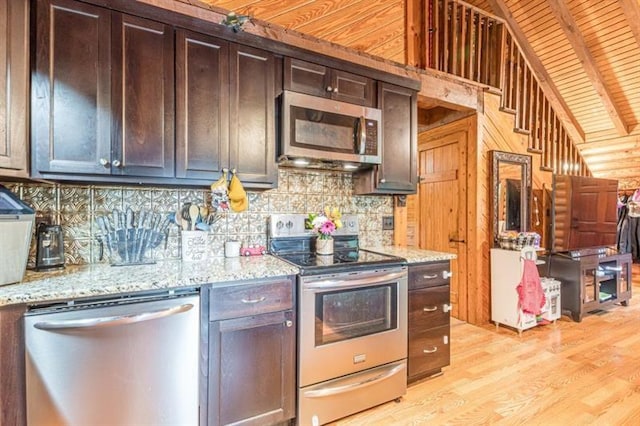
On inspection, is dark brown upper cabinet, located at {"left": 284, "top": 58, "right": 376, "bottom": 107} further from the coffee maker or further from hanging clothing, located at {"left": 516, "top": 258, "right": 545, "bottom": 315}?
hanging clothing, located at {"left": 516, "top": 258, "right": 545, "bottom": 315}

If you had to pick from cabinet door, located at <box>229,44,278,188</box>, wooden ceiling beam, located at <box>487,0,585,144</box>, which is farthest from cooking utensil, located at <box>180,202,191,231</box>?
wooden ceiling beam, located at <box>487,0,585,144</box>

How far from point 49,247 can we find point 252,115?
1.34m

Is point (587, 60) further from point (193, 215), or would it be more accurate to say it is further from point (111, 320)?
point (111, 320)

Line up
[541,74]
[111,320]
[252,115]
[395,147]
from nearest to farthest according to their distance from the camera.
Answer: [111,320] < [252,115] < [395,147] < [541,74]

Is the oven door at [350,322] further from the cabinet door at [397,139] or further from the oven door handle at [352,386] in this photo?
the cabinet door at [397,139]

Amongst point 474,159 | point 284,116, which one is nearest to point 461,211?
point 474,159

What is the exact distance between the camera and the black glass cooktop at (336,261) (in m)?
1.86

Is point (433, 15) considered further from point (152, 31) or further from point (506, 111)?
point (152, 31)

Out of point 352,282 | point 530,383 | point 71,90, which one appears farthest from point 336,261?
point 530,383

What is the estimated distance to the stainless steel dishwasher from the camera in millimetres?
1328

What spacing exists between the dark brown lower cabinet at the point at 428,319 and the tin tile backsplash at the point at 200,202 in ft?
2.10

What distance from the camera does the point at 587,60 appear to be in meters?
4.24

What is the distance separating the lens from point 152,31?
1.77m

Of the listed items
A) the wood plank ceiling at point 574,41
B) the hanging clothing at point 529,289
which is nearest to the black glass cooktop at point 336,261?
the wood plank ceiling at point 574,41
